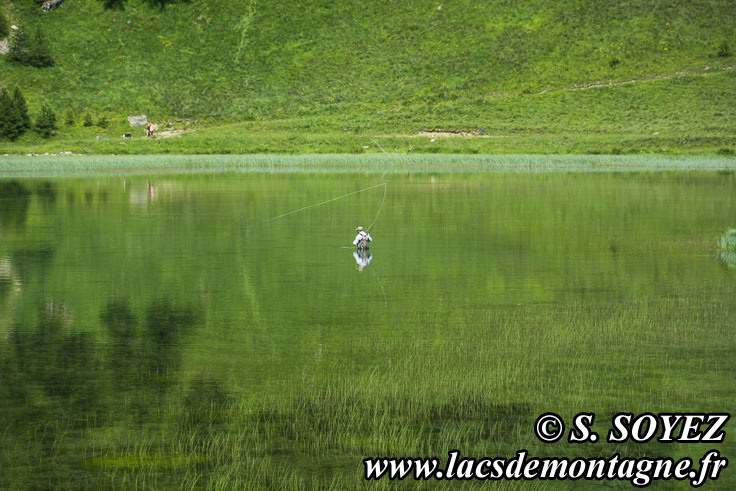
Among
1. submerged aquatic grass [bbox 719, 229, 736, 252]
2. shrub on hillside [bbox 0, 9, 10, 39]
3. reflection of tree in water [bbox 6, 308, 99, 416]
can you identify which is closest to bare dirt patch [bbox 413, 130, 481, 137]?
shrub on hillside [bbox 0, 9, 10, 39]

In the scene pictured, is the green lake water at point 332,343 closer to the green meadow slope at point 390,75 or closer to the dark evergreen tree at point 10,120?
the green meadow slope at point 390,75

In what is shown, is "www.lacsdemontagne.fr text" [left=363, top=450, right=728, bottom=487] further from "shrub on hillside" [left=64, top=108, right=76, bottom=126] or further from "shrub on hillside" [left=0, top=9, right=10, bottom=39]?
"shrub on hillside" [left=0, top=9, right=10, bottom=39]

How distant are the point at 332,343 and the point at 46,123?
80.2m

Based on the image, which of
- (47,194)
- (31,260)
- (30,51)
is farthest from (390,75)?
(31,260)

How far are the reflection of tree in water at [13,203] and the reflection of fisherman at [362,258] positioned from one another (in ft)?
40.6

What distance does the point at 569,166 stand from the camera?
6619cm

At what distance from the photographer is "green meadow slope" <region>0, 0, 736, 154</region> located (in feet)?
286

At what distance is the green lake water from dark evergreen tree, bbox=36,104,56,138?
5978 centimetres

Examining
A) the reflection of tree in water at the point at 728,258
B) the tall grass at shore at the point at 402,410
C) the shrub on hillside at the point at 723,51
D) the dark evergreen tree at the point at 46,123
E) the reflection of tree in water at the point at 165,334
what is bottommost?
the dark evergreen tree at the point at 46,123

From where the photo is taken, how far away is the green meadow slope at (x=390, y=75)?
87.1 metres

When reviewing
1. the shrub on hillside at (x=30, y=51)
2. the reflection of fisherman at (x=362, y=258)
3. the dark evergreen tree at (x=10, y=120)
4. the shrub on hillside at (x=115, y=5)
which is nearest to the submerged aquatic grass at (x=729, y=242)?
the reflection of fisherman at (x=362, y=258)

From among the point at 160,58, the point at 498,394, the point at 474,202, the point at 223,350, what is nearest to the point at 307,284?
the point at 223,350

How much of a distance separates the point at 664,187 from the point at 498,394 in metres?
37.2

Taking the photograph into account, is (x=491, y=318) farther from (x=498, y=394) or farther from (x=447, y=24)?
(x=447, y=24)
